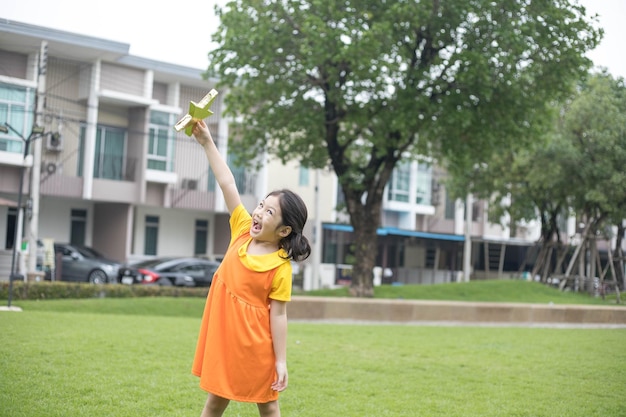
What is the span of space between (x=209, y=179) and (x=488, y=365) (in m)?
24.2

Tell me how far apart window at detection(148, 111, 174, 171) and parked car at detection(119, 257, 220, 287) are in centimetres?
535

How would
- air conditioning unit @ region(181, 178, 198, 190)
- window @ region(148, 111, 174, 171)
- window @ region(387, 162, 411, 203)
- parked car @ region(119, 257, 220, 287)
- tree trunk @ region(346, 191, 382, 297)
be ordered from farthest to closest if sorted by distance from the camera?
window @ region(387, 162, 411, 203) → air conditioning unit @ region(181, 178, 198, 190) → window @ region(148, 111, 174, 171) → parked car @ region(119, 257, 220, 287) → tree trunk @ region(346, 191, 382, 297)

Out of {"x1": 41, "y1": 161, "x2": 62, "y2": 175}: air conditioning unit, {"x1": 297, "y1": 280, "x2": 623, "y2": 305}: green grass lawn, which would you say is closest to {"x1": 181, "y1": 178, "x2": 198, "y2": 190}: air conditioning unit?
{"x1": 41, "y1": 161, "x2": 62, "y2": 175}: air conditioning unit

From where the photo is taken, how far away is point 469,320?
17.6m

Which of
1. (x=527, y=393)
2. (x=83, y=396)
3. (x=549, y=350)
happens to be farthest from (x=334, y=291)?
(x=83, y=396)

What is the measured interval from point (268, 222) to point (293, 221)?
0.14 m

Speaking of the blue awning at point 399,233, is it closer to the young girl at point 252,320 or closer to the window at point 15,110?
the window at point 15,110

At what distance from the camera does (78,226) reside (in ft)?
102

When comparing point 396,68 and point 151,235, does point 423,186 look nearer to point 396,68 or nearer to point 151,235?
point 151,235

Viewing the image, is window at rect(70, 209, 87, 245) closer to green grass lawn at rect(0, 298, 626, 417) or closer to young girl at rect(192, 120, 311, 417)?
green grass lawn at rect(0, 298, 626, 417)

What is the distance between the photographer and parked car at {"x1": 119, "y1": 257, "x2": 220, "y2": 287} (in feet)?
82.1

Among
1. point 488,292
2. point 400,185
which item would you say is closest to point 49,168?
point 488,292

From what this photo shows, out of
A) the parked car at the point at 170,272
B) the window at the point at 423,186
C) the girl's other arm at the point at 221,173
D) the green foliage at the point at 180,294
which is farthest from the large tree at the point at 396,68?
the window at the point at 423,186

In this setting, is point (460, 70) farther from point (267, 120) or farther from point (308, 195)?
point (308, 195)
